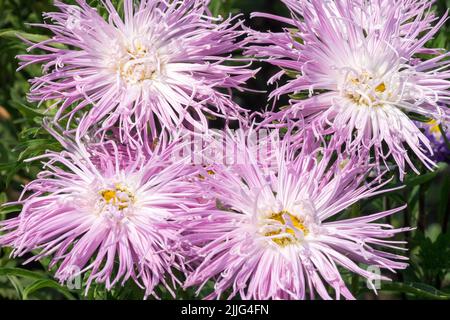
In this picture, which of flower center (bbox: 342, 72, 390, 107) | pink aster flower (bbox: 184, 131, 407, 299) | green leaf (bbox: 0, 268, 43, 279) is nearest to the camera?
pink aster flower (bbox: 184, 131, 407, 299)

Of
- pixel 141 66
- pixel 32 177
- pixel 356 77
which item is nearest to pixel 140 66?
pixel 141 66

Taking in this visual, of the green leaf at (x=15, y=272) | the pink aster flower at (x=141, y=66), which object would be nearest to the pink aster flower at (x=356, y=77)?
the pink aster flower at (x=141, y=66)

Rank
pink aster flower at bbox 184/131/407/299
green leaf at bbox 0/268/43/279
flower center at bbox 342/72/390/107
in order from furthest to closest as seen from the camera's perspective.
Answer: green leaf at bbox 0/268/43/279, flower center at bbox 342/72/390/107, pink aster flower at bbox 184/131/407/299

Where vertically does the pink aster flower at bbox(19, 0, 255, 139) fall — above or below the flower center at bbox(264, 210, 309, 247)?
above

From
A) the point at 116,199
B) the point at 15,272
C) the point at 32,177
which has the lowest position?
the point at 15,272

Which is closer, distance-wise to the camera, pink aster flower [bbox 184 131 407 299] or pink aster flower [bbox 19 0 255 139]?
pink aster flower [bbox 184 131 407 299]

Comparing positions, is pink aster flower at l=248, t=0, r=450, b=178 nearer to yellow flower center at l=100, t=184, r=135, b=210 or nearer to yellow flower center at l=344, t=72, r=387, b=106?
yellow flower center at l=344, t=72, r=387, b=106

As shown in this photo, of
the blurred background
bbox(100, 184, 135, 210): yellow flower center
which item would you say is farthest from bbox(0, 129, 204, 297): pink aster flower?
the blurred background

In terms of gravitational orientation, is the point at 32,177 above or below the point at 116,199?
above

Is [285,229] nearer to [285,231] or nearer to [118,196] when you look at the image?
[285,231]
